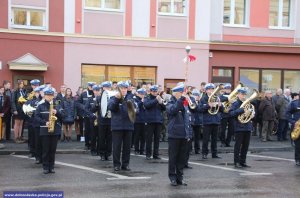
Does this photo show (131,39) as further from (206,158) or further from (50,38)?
(206,158)

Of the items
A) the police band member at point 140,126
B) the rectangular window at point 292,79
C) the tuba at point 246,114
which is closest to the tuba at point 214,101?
the tuba at point 246,114

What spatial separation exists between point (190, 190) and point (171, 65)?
15336mm

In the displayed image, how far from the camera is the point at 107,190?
10984 mm

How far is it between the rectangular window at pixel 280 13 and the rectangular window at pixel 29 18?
1127 centimetres

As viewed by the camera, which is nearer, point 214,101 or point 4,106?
point 214,101

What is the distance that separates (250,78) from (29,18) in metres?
10.9

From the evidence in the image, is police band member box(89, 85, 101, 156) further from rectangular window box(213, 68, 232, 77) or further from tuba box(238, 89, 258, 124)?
rectangular window box(213, 68, 232, 77)

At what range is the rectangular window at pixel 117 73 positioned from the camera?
25062 millimetres

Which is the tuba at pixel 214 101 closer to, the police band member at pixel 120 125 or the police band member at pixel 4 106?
the police band member at pixel 120 125

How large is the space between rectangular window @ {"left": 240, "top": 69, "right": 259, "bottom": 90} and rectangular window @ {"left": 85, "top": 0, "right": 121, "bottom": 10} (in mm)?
6865

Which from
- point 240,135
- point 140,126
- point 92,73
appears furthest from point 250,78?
point 240,135

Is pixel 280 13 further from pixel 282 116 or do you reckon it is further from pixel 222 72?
pixel 282 116

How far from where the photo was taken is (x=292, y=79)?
2888 cm

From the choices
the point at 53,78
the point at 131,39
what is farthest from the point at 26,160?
the point at 131,39
